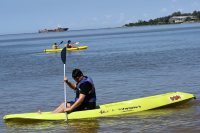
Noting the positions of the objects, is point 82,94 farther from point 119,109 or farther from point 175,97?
point 175,97

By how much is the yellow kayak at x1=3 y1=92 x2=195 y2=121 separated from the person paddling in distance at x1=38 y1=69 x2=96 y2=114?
16cm

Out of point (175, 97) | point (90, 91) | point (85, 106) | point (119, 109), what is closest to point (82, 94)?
point (90, 91)

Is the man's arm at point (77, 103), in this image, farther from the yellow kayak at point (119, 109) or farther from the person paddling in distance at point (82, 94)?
Result: the yellow kayak at point (119, 109)

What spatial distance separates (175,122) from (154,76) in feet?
20.8

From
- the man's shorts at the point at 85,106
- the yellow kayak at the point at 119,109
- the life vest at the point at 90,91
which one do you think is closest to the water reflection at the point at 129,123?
the yellow kayak at the point at 119,109

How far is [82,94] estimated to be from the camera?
6.62m

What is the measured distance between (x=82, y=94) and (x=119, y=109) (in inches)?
54.7

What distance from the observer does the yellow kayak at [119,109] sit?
7.17 metres

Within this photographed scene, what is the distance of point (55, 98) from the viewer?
32.8 feet

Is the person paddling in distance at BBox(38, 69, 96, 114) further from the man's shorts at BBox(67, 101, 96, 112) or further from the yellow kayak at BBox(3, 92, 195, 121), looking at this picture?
the yellow kayak at BBox(3, 92, 195, 121)

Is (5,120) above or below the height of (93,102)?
below

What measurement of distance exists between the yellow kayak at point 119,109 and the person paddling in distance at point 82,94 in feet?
0.53

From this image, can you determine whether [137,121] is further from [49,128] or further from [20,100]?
[20,100]

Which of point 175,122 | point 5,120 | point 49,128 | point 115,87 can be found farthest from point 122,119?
point 115,87
